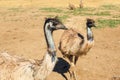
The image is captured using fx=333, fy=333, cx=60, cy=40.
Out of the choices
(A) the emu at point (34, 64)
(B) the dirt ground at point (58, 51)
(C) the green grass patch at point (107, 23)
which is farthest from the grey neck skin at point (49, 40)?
(C) the green grass patch at point (107, 23)

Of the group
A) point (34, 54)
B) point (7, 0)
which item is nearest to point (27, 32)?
point (34, 54)

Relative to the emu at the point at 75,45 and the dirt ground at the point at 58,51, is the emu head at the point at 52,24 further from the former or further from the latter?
the dirt ground at the point at 58,51

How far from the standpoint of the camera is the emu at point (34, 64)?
5.91m

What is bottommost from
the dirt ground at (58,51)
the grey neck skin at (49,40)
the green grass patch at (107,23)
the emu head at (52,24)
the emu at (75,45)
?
the green grass patch at (107,23)

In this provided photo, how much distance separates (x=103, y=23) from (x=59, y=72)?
7575 millimetres

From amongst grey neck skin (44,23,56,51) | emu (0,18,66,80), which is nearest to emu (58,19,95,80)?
emu (0,18,66,80)

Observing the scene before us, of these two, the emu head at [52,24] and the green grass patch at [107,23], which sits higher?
the emu head at [52,24]

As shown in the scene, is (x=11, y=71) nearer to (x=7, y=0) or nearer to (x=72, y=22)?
(x=72, y=22)

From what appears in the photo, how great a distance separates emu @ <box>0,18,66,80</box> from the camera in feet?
19.4

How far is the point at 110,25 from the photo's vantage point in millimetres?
16172

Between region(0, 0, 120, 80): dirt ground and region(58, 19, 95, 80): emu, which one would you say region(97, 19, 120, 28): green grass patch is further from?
region(58, 19, 95, 80): emu

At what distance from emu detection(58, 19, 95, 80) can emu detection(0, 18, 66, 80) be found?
2.93m

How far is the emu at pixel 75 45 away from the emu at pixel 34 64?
2.93m

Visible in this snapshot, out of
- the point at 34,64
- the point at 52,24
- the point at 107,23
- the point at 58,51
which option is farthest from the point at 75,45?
the point at 107,23
